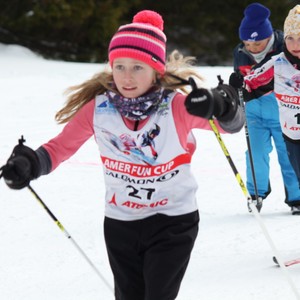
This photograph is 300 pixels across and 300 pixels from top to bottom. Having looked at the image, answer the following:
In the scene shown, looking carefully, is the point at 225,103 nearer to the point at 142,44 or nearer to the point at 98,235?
the point at 142,44

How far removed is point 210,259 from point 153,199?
1805 mm

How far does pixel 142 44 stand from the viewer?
2.81 meters

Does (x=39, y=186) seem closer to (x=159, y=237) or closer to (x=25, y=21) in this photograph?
(x=159, y=237)

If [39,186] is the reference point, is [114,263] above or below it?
below

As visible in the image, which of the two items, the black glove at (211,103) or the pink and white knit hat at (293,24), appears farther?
the pink and white knit hat at (293,24)

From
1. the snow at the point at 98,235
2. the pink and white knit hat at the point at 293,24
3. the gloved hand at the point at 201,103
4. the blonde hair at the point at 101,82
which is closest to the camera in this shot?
the gloved hand at the point at 201,103

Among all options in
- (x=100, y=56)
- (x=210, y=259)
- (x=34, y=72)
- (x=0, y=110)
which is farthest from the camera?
(x=100, y=56)

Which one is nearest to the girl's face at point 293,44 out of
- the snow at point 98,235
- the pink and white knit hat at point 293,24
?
the pink and white knit hat at point 293,24

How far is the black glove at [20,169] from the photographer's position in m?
2.75

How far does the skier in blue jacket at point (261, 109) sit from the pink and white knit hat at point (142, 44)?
248 cm

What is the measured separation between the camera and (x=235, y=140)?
8.23 metres

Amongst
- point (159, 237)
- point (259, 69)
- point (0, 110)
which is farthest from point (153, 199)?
point (0, 110)

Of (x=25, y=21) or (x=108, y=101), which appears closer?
(x=108, y=101)

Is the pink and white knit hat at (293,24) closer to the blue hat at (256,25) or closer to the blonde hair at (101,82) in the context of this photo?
the blue hat at (256,25)
